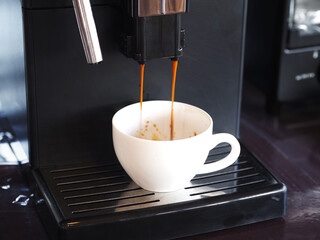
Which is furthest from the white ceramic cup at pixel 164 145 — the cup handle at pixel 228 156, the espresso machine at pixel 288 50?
the espresso machine at pixel 288 50

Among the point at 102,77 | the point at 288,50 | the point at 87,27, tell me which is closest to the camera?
the point at 87,27

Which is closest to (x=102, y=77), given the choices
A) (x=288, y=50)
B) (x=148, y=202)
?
(x=148, y=202)

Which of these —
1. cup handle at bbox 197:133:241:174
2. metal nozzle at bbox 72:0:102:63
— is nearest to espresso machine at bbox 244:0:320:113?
cup handle at bbox 197:133:241:174

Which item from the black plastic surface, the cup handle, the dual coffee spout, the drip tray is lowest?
the drip tray

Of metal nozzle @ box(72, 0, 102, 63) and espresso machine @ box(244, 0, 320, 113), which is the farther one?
espresso machine @ box(244, 0, 320, 113)

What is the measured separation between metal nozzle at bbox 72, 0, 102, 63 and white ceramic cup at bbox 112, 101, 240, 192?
0.09 meters

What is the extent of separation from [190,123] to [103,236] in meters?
0.16

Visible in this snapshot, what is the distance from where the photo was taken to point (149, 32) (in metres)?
0.56

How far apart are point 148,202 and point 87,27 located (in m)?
0.19

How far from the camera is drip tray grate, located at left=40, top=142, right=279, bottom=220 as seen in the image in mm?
575

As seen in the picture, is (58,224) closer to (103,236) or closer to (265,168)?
(103,236)

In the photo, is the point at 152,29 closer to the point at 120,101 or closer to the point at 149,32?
the point at 149,32

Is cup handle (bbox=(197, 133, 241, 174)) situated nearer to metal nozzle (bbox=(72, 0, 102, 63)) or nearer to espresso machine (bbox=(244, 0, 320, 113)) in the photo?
metal nozzle (bbox=(72, 0, 102, 63))

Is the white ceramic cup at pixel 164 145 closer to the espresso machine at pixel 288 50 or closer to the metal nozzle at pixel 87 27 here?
the metal nozzle at pixel 87 27
